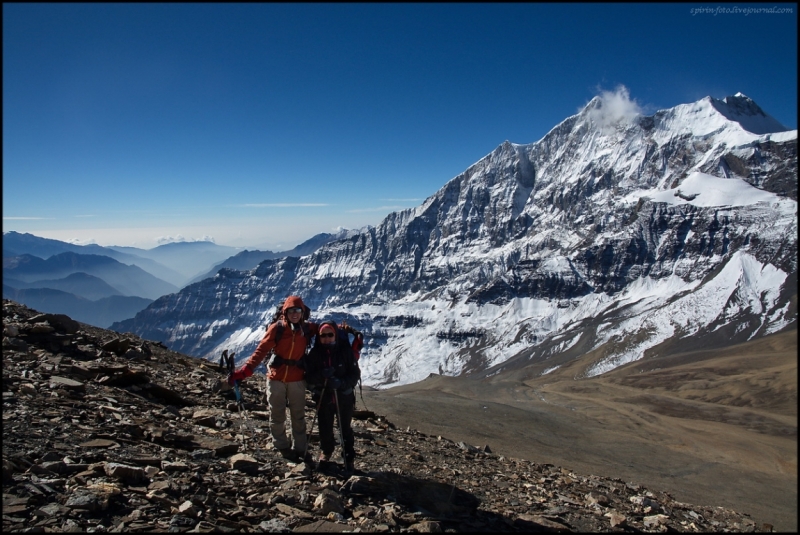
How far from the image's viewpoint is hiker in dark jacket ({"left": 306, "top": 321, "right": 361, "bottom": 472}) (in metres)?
10.5

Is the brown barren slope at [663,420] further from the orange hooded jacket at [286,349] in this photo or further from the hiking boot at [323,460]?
the orange hooded jacket at [286,349]

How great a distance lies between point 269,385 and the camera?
34.3 ft

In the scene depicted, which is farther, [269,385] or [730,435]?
[730,435]

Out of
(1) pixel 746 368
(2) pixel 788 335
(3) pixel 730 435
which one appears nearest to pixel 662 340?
(2) pixel 788 335

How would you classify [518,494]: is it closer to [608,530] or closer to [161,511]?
[608,530]

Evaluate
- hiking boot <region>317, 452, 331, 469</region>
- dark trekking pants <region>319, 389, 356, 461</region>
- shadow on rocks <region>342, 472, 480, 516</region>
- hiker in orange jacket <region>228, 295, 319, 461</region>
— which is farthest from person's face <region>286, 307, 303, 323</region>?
shadow on rocks <region>342, 472, 480, 516</region>

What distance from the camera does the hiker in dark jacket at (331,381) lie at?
1053 cm

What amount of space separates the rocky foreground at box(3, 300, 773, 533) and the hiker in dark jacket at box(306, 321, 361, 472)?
686mm

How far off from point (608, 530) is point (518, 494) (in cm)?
218

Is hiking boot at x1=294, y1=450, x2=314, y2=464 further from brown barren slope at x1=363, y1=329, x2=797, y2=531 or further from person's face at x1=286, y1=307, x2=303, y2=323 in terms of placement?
brown barren slope at x1=363, y1=329, x2=797, y2=531

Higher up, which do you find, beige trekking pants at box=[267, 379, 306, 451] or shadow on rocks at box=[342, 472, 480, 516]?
beige trekking pants at box=[267, 379, 306, 451]

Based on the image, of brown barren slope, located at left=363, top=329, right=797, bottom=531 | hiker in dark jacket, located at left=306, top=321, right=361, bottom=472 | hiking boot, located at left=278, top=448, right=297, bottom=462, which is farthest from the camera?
brown barren slope, located at left=363, top=329, right=797, bottom=531

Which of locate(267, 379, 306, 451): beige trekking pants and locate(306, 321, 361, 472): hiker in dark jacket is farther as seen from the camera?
locate(306, 321, 361, 472): hiker in dark jacket

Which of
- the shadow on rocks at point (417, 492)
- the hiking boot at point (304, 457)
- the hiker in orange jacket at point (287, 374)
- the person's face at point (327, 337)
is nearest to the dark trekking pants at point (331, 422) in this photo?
the hiking boot at point (304, 457)
